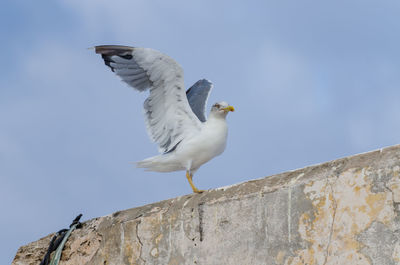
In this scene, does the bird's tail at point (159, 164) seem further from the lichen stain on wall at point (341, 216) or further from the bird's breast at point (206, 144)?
the lichen stain on wall at point (341, 216)

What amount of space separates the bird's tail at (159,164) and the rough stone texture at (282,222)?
1.68 m

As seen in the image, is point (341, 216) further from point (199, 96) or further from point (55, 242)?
point (199, 96)

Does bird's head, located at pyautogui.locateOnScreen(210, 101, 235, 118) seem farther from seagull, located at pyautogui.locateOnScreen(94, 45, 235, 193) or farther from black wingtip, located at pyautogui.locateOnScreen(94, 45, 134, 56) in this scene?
black wingtip, located at pyautogui.locateOnScreen(94, 45, 134, 56)

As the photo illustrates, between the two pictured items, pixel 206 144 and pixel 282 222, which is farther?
pixel 206 144

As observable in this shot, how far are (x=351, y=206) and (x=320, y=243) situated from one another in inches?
9.0

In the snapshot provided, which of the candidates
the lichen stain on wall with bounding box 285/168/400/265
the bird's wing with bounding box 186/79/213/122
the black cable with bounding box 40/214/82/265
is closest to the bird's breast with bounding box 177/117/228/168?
the bird's wing with bounding box 186/79/213/122

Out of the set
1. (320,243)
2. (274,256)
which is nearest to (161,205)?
(274,256)

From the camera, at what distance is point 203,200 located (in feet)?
11.8

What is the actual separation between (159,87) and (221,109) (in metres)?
0.65

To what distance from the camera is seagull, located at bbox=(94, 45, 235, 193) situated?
5559 mm

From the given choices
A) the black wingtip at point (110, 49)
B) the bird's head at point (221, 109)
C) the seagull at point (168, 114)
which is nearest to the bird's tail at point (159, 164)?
the seagull at point (168, 114)

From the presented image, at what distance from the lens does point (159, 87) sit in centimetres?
590

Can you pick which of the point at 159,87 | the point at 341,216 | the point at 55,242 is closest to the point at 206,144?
the point at 159,87

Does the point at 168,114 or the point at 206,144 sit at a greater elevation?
the point at 168,114
